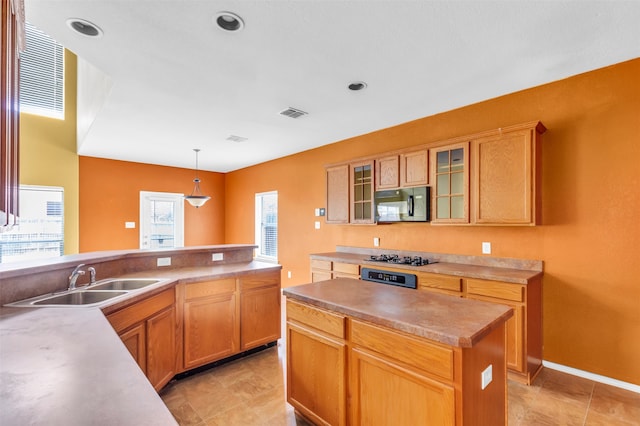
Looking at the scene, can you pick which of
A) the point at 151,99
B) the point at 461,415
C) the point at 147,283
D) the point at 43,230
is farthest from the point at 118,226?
the point at 461,415

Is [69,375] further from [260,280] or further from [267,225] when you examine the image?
[267,225]

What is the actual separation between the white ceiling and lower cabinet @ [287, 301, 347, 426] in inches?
73.5

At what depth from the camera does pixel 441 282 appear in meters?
3.00

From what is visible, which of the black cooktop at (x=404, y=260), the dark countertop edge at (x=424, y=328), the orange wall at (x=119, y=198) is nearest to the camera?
the dark countertop edge at (x=424, y=328)

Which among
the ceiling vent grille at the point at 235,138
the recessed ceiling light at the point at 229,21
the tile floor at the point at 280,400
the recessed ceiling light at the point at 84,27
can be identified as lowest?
the tile floor at the point at 280,400

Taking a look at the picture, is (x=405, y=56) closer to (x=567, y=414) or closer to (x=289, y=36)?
(x=289, y=36)

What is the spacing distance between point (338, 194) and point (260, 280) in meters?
1.87

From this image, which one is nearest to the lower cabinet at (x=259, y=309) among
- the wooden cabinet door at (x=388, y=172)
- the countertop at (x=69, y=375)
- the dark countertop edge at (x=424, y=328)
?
the dark countertop edge at (x=424, y=328)

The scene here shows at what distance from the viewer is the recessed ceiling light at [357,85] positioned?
2.88 metres

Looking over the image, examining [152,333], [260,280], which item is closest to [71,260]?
[152,333]

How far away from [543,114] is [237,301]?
3444 mm

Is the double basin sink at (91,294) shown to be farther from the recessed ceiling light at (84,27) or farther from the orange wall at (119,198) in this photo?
the orange wall at (119,198)

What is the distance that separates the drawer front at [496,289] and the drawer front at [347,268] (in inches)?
52.2

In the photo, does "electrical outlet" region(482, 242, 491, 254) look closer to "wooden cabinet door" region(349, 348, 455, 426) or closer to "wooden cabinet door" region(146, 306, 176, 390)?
"wooden cabinet door" region(349, 348, 455, 426)
